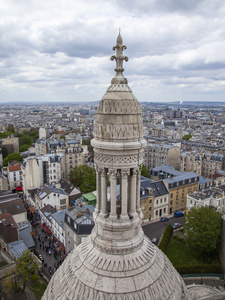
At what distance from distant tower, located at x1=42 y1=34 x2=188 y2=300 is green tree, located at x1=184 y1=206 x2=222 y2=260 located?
25441 millimetres

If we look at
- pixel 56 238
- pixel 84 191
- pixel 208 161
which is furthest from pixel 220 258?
pixel 208 161

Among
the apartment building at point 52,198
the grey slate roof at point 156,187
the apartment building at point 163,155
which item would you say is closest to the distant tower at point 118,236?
the grey slate roof at point 156,187

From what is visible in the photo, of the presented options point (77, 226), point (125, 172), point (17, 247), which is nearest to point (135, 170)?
point (125, 172)

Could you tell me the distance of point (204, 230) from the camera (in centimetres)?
3141

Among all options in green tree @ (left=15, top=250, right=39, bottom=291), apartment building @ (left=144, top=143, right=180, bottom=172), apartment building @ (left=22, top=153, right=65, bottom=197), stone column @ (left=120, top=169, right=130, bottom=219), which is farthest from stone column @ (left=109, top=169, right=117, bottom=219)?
apartment building @ (left=144, top=143, right=180, bottom=172)

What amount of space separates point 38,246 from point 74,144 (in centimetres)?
3695

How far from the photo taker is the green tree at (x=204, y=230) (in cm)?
3089

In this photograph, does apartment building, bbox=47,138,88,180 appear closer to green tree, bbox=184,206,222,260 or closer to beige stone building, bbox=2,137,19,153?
beige stone building, bbox=2,137,19,153

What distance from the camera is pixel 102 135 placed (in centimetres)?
770

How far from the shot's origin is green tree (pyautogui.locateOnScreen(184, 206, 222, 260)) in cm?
3089

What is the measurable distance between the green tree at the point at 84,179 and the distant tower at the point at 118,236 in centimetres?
4401

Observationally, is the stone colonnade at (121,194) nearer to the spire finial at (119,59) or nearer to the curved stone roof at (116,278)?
the curved stone roof at (116,278)

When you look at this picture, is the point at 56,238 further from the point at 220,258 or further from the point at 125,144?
the point at 125,144

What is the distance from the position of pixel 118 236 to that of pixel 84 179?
47.0m
